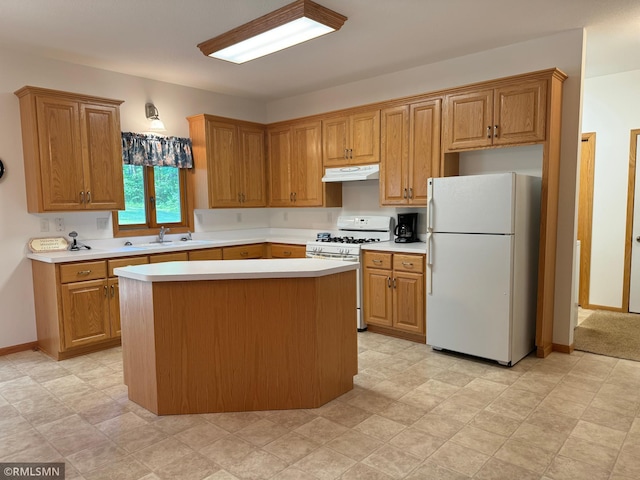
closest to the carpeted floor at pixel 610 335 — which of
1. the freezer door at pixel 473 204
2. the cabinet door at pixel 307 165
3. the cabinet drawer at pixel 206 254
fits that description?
the freezer door at pixel 473 204

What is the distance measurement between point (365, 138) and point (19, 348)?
3.91 m

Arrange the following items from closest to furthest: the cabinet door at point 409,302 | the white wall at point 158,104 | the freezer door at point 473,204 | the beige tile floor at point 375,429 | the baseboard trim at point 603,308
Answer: the beige tile floor at point 375,429
the freezer door at point 473,204
the white wall at point 158,104
the cabinet door at point 409,302
the baseboard trim at point 603,308

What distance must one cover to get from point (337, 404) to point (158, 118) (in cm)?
358

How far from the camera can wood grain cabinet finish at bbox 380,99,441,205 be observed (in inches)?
166

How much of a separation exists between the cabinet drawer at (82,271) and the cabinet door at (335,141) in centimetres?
261

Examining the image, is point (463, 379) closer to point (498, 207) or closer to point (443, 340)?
A: point (443, 340)

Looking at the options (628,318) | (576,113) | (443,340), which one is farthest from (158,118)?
(628,318)

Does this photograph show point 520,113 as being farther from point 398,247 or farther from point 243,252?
point 243,252

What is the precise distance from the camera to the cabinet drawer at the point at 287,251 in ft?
16.7

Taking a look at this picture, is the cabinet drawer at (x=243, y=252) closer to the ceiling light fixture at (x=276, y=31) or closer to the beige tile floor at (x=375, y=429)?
the beige tile floor at (x=375, y=429)

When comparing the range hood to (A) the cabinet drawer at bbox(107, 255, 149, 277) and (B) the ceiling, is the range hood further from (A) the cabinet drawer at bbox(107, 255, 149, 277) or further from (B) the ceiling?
(A) the cabinet drawer at bbox(107, 255, 149, 277)

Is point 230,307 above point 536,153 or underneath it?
underneath

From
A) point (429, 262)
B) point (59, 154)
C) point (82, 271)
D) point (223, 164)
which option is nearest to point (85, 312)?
point (82, 271)

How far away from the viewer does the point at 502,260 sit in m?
3.41
